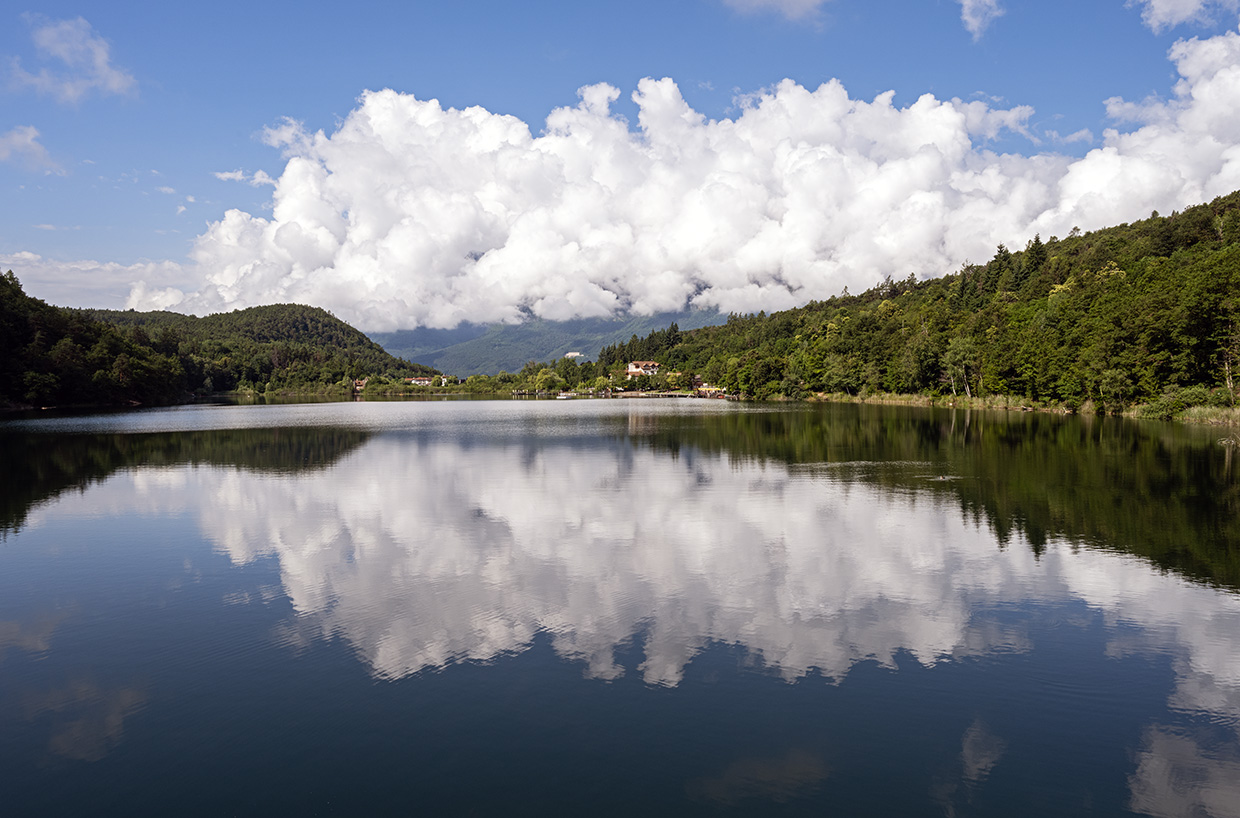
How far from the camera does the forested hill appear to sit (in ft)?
164

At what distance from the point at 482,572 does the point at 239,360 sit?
207067 mm

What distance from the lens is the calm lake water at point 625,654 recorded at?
6.64 m

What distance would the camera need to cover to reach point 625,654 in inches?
375

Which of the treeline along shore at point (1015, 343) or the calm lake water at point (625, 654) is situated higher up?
the treeline along shore at point (1015, 343)

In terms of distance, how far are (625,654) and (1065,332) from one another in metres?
68.7

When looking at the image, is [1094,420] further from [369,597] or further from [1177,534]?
[369,597]

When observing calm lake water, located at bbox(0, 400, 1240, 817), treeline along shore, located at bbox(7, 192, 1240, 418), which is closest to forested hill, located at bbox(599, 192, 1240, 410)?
treeline along shore, located at bbox(7, 192, 1240, 418)

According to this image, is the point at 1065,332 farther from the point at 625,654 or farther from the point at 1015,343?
the point at 625,654

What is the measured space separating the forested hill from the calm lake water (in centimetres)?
3642

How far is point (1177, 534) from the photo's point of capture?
16188 mm

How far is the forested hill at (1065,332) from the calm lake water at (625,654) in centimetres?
3642

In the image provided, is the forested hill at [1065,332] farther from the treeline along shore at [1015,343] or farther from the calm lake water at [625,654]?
the calm lake water at [625,654]

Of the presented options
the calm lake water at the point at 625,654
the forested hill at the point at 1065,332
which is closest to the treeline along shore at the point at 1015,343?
the forested hill at the point at 1065,332

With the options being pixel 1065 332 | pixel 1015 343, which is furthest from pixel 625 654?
pixel 1015 343
